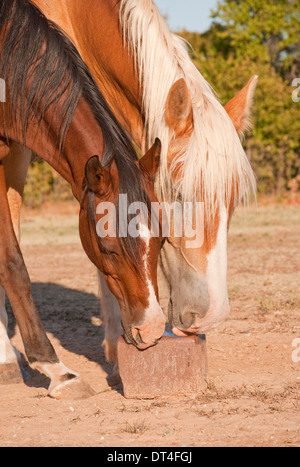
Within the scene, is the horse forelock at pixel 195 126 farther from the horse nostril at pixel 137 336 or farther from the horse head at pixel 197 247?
the horse nostril at pixel 137 336

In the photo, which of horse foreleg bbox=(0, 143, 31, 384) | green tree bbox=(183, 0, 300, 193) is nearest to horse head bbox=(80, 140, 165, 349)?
horse foreleg bbox=(0, 143, 31, 384)

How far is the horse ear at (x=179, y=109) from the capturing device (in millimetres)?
3582

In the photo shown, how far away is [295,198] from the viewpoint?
16.4m

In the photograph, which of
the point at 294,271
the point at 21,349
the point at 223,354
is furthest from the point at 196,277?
the point at 294,271

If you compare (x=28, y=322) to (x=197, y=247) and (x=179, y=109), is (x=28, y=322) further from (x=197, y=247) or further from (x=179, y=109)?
(x=179, y=109)

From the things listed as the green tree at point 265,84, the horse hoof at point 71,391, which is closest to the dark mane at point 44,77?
the horse hoof at point 71,391

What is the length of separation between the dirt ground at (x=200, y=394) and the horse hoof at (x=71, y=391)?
5 centimetres

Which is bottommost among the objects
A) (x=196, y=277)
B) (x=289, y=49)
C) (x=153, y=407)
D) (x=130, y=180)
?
(x=153, y=407)

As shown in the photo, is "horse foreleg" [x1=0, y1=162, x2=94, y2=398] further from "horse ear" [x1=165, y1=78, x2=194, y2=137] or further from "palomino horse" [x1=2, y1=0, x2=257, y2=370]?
"horse ear" [x1=165, y1=78, x2=194, y2=137]

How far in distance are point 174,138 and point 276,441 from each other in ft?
5.56

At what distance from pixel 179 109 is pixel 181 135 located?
15 centimetres

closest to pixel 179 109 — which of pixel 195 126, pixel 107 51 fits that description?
pixel 195 126

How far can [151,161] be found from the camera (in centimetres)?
345
